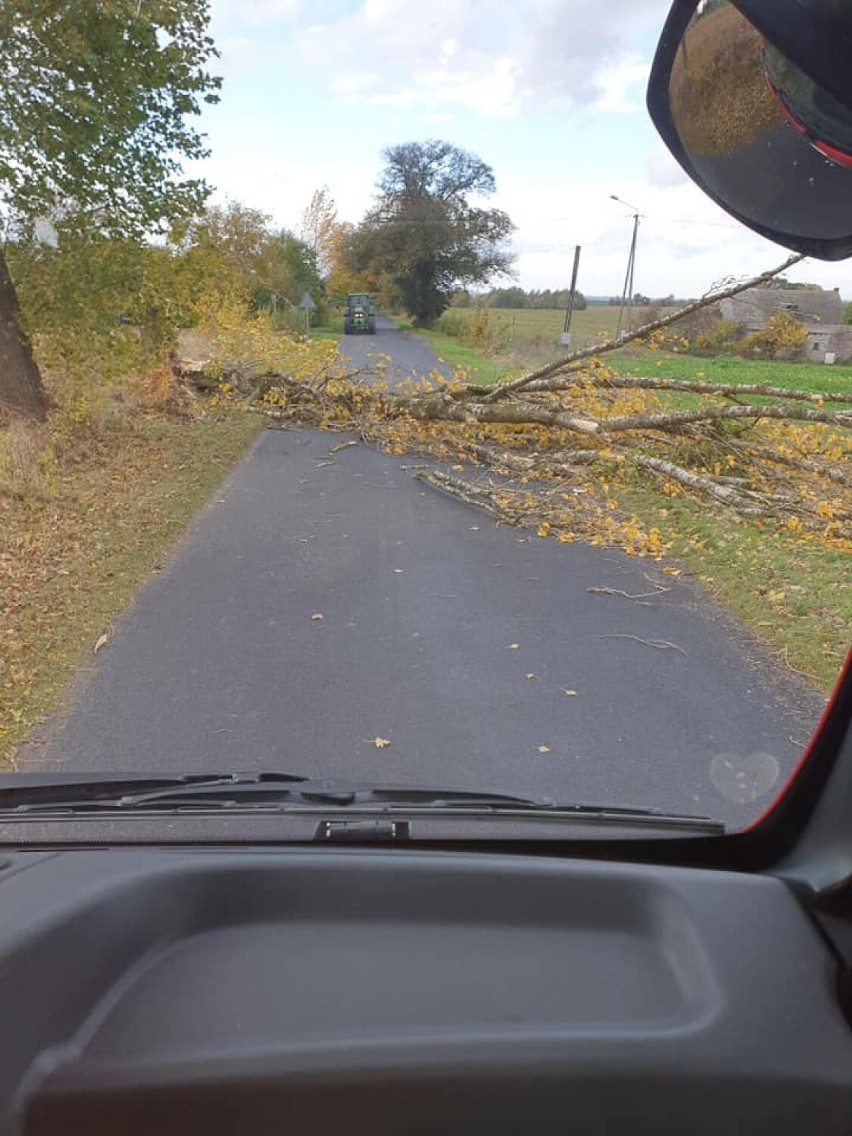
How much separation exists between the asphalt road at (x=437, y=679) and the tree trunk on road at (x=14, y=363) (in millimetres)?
5290

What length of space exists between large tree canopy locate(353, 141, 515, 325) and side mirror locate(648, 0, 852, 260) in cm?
4601

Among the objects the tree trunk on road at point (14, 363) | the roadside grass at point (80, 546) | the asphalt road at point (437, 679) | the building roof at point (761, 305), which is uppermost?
the building roof at point (761, 305)

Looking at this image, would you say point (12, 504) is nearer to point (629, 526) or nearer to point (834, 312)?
point (629, 526)

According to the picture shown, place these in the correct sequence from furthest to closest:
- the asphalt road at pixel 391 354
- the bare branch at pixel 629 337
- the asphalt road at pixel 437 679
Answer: the asphalt road at pixel 391 354 → the bare branch at pixel 629 337 → the asphalt road at pixel 437 679

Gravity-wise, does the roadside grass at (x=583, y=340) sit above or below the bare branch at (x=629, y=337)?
below

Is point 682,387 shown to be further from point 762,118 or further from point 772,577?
point 762,118

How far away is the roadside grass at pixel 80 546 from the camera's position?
16.8ft

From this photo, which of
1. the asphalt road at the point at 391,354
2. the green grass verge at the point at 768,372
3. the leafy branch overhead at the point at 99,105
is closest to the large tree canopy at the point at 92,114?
the leafy branch overhead at the point at 99,105

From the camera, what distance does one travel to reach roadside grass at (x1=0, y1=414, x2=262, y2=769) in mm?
5125

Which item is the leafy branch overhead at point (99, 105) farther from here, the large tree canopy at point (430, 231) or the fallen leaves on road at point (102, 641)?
the large tree canopy at point (430, 231)

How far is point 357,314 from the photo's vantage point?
145ft

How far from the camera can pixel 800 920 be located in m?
1.59

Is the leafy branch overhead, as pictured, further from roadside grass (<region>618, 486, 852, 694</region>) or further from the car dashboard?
the car dashboard

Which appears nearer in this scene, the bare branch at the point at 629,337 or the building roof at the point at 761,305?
the bare branch at the point at 629,337
